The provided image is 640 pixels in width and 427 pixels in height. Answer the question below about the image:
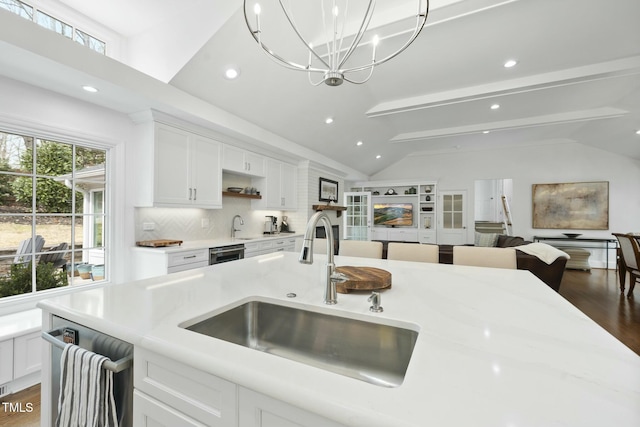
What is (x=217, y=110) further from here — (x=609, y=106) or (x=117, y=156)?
(x=609, y=106)

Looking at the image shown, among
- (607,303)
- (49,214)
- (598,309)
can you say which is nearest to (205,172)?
(49,214)

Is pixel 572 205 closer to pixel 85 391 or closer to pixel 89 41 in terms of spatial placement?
pixel 85 391

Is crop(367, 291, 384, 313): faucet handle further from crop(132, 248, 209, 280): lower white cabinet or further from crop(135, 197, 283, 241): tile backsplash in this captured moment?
crop(135, 197, 283, 241): tile backsplash

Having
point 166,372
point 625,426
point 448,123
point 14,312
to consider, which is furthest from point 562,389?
point 448,123

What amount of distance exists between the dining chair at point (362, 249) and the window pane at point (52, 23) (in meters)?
3.22

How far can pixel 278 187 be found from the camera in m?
5.02

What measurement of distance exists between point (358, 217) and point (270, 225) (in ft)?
11.4

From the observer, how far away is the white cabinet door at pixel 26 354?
1.98 m

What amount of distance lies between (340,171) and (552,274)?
4678mm

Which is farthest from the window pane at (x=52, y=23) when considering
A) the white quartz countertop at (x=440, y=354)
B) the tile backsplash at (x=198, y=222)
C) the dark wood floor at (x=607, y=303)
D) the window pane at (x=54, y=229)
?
the dark wood floor at (x=607, y=303)

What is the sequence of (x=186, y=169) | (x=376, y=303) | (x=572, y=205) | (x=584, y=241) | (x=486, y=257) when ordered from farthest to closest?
(x=572, y=205), (x=584, y=241), (x=186, y=169), (x=486, y=257), (x=376, y=303)

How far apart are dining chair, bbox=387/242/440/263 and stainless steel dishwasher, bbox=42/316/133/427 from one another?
1976mm

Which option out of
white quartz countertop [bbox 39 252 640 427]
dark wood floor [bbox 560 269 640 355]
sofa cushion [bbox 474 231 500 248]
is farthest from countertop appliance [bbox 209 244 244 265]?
sofa cushion [bbox 474 231 500 248]

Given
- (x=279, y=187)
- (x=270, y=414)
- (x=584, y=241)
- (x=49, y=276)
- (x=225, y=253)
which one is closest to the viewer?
(x=270, y=414)
